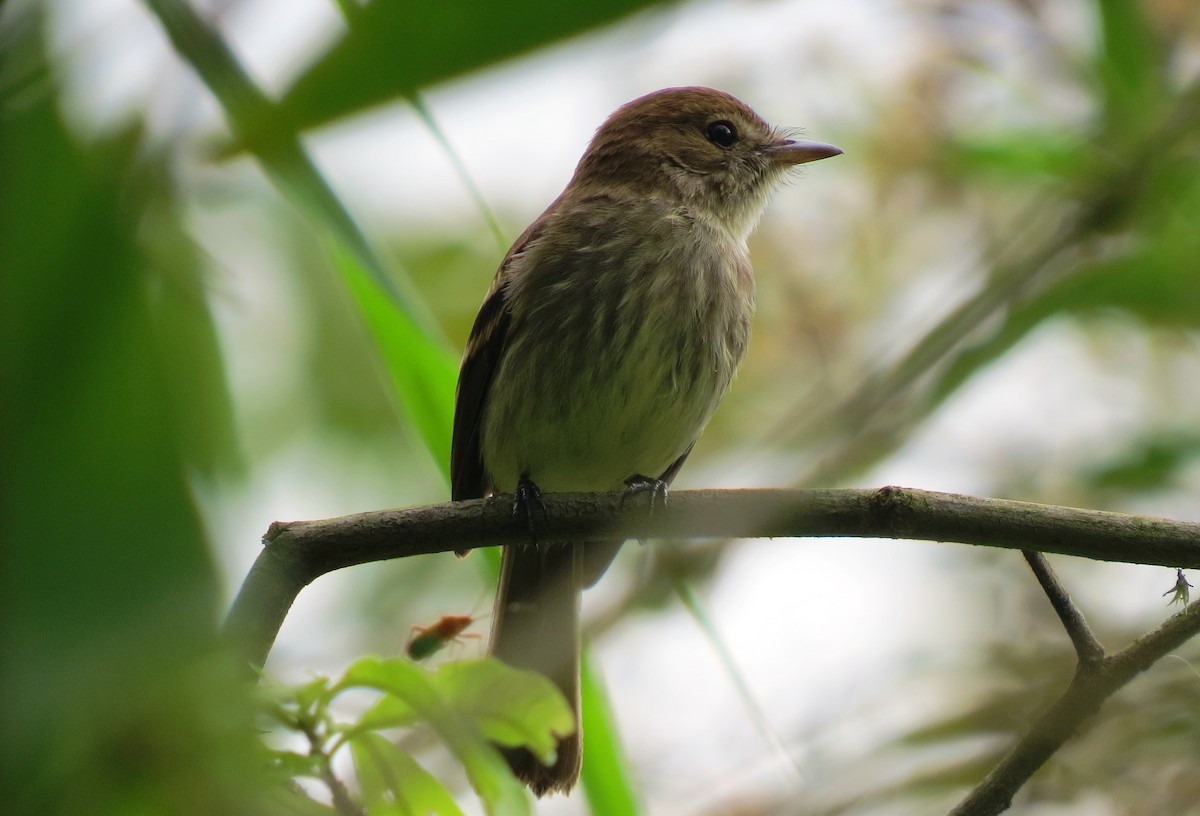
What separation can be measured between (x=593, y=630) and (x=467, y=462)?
0.72 metres

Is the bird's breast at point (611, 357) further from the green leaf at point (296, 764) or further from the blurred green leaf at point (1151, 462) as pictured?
the green leaf at point (296, 764)

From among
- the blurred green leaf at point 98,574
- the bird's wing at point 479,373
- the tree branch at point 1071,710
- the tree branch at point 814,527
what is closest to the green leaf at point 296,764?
the blurred green leaf at point 98,574

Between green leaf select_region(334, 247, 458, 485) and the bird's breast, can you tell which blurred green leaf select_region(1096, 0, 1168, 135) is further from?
green leaf select_region(334, 247, 458, 485)

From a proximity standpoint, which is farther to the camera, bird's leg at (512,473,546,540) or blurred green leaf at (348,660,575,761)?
bird's leg at (512,473,546,540)

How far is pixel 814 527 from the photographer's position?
2.10 m

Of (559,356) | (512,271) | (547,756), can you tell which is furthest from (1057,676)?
(547,756)

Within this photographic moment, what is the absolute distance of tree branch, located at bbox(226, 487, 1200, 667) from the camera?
1.85 m

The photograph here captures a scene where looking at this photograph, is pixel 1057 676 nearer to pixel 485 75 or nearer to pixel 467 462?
pixel 467 462

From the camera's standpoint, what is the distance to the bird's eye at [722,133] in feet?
14.8

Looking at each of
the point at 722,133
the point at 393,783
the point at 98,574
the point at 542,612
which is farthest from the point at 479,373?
the point at 98,574

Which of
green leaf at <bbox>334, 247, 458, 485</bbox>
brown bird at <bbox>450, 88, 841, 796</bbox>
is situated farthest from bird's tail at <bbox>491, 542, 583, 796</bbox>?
green leaf at <bbox>334, 247, 458, 485</bbox>

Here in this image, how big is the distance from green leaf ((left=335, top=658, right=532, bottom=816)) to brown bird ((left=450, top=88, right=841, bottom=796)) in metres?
1.98

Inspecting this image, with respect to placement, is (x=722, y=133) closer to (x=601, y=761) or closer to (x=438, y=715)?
(x=601, y=761)

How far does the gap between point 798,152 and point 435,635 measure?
9.34 ft
